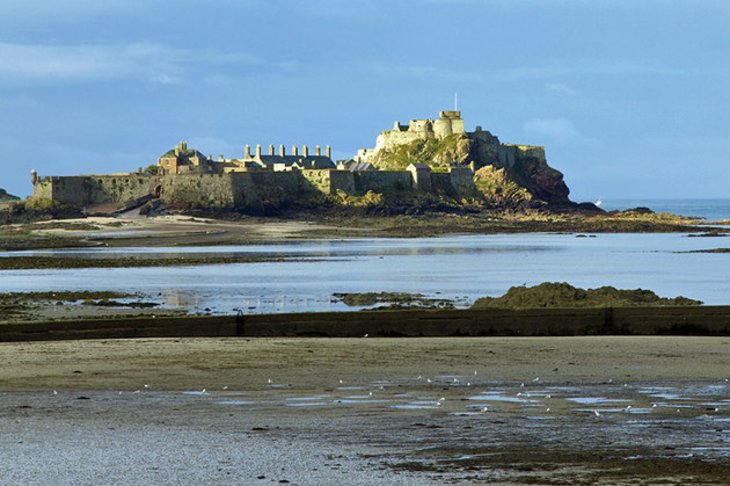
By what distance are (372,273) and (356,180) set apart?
57.9 metres

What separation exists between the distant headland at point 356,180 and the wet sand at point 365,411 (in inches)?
2811

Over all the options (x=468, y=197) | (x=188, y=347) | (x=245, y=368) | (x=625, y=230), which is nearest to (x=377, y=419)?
(x=245, y=368)

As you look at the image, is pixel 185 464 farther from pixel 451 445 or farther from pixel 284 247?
pixel 284 247

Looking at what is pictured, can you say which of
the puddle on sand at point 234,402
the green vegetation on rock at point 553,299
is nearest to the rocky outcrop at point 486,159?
the green vegetation on rock at point 553,299

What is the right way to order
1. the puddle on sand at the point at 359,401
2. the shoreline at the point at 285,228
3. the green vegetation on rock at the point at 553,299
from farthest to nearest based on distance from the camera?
1. the shoreline at the point at 285,228
2. the green vegetation on rock at the point at 553,299
3. the puddle on sand at the point at 359,401

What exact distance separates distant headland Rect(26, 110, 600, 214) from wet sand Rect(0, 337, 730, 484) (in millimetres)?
71392

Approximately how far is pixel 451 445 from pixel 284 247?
48374 mm

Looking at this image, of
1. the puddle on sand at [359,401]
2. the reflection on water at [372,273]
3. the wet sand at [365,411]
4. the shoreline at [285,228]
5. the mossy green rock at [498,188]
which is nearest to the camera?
the wet sand at [365,411]

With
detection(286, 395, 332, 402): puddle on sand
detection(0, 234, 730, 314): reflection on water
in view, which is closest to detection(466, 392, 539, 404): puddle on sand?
detection(286, 395, 332, 402): puddle on sand

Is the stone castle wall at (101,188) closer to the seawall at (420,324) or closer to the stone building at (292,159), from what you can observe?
the stone building at (292,159)

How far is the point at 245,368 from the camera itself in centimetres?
1273

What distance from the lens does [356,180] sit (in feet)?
313

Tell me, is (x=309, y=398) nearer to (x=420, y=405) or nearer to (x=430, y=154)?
(x=420, y=405)

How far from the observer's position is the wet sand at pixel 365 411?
7.72 m
